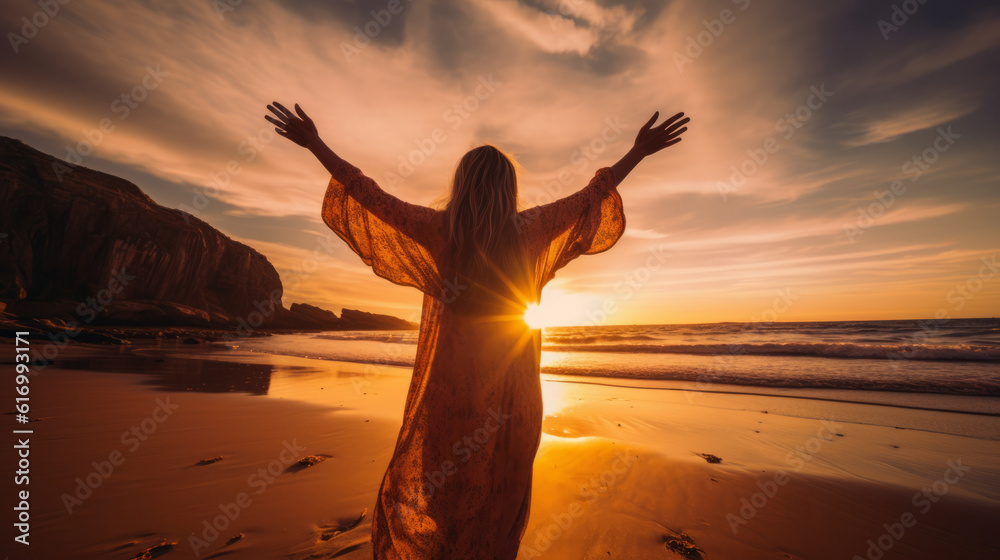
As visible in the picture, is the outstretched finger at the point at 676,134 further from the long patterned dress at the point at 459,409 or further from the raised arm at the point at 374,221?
the raised arm at the point at 374,221

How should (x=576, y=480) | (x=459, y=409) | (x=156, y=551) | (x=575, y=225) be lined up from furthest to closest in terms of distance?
1. (x=576, y=480)
2. (x=156, y=551)
3. (x=575, y=225)
4. (x=459, y=409)

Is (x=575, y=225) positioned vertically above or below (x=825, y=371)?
above

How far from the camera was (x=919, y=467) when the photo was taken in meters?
4.07

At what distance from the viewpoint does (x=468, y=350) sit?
1.79m

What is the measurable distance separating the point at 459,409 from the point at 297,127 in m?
1.64

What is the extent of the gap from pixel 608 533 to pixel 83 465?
197 inches

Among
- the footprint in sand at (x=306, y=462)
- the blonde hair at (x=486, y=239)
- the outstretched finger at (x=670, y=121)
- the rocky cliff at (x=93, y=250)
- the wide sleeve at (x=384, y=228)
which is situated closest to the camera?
the blonde hair at (x=486, y=239)

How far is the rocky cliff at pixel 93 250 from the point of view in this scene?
29.3 metres

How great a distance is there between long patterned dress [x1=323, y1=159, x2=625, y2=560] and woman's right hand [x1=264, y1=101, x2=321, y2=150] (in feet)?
0.72
